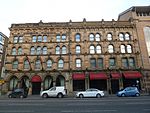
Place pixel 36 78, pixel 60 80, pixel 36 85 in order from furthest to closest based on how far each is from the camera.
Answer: pixel 60 80 < pixel 36 85 < pixel 36 78

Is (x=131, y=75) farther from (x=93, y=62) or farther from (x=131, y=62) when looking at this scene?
(x=93, y=62)

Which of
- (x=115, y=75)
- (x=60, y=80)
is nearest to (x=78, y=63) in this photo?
(x=60, y=80)

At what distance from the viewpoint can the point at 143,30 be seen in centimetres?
3142

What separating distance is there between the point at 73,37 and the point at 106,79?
1095cm

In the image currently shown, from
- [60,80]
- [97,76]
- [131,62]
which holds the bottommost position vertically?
[60,80]

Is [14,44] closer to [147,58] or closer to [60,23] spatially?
[60,23]

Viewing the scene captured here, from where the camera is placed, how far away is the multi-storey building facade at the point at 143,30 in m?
28.6

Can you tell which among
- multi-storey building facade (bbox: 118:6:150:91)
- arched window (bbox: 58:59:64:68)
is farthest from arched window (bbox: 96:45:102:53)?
multi-storey building facade (bbox: 118:6:150:91)

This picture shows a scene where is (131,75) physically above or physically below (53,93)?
above

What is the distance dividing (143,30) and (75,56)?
15.6 metres

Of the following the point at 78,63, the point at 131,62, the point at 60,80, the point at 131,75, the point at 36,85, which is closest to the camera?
the point at 131,75

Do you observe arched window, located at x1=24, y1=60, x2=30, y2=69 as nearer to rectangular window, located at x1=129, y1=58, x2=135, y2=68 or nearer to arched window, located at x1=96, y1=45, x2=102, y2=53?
arched window, located at x1=96, y1=45, x2=102, y2=53

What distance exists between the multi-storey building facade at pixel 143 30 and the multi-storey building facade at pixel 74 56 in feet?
2.90

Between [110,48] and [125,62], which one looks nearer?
[125,62]
